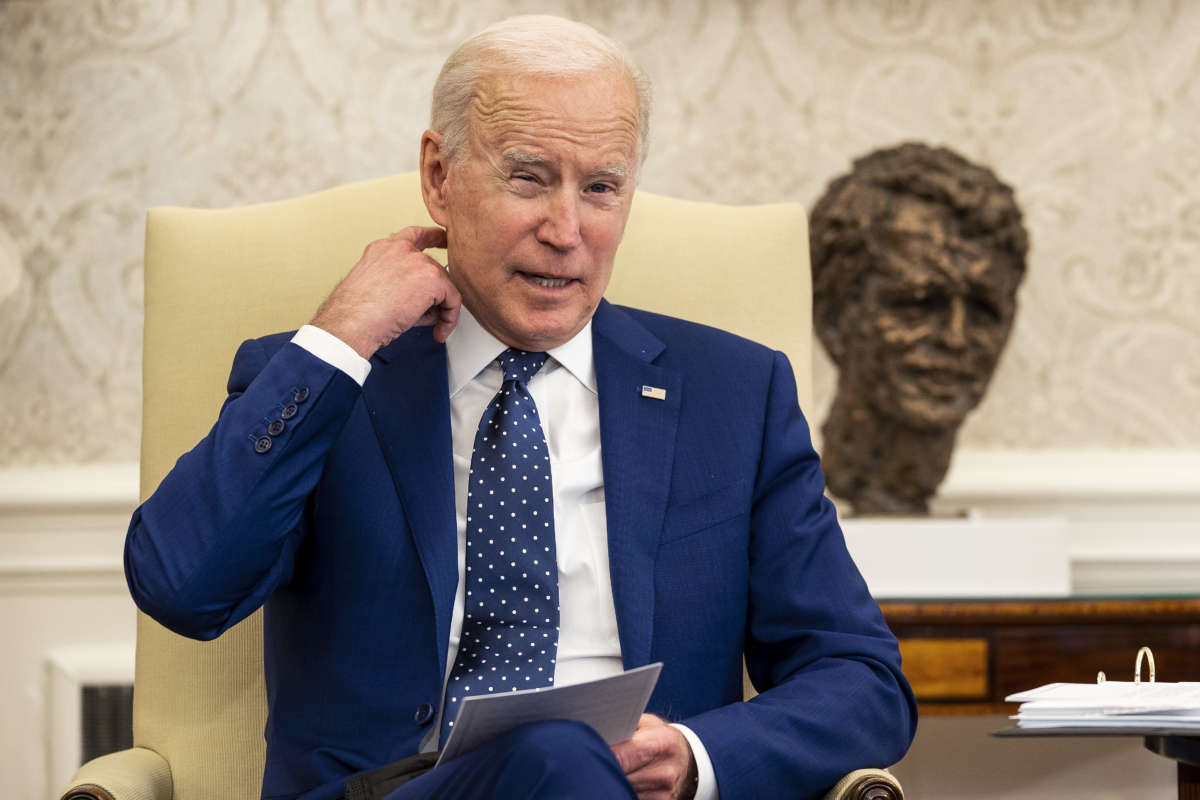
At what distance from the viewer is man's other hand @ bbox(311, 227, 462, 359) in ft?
4.89

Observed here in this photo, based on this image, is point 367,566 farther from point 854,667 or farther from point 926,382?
point 926,382

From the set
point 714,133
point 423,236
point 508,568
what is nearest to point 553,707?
point 508,568

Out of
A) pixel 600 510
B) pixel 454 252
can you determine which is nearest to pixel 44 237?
pixel 454 252

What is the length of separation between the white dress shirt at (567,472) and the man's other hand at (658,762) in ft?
0.55

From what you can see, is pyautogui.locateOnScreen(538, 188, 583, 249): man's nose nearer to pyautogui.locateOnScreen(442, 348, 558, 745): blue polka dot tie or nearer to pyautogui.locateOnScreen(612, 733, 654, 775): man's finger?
pyautogui.locateOnScreen(442, 348, 558, 745): blue polka dot tie

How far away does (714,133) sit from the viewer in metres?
2.81

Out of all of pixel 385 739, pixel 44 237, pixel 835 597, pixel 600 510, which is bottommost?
pixel 385 739

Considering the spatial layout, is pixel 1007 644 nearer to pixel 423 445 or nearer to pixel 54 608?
pixel 423 445

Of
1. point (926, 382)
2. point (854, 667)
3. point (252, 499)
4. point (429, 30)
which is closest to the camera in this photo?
point (252, 499)

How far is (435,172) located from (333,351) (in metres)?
0.32

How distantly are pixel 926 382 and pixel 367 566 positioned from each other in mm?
1186

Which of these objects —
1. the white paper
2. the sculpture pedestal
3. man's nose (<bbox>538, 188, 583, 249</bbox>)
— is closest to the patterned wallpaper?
the sculpture pedestal

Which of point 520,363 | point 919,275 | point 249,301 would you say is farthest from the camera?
point 919,275

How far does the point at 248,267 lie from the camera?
190cm
